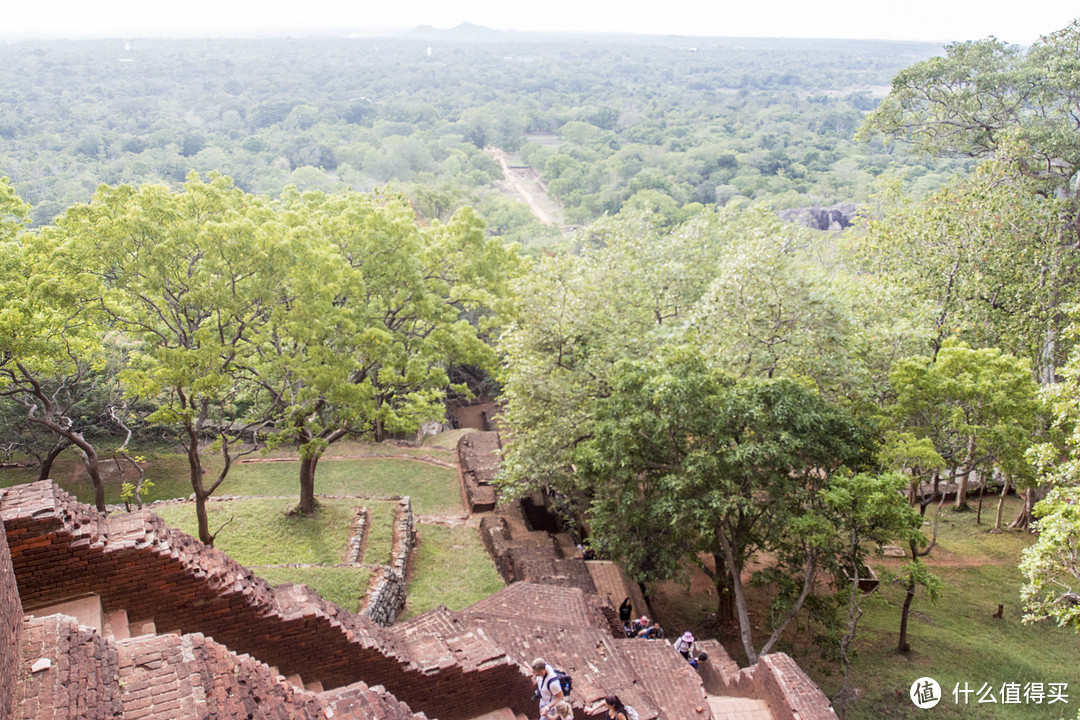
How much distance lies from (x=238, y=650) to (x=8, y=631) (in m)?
3.43

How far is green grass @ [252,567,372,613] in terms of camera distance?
1380 centimetres

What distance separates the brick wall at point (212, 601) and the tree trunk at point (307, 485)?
7167mm

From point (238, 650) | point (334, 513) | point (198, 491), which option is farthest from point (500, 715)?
point (334, 513)

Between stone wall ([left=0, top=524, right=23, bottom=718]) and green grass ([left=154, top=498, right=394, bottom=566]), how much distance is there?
8765mm

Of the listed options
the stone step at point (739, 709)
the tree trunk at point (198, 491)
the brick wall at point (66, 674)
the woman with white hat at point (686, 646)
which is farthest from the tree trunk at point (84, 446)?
the stone step at point (739, 709)

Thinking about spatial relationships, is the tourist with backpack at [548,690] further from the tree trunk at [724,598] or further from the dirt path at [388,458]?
the dirt path at [388,458]

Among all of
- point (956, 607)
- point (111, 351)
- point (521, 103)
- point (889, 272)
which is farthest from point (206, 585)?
→ point (521, 103)

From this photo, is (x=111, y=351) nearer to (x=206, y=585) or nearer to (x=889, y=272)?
(x=206, y=585)

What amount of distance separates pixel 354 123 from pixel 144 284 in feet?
407

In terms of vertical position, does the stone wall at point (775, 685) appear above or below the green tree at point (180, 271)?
below

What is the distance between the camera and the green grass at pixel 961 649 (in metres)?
13.9

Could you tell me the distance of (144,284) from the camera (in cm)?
1355

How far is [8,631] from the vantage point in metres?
5.87

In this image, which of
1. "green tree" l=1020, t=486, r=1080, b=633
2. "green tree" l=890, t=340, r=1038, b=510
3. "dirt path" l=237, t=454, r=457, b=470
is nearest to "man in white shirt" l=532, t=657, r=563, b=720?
"green tree" l=1020, t=486, r=1080, b=633
